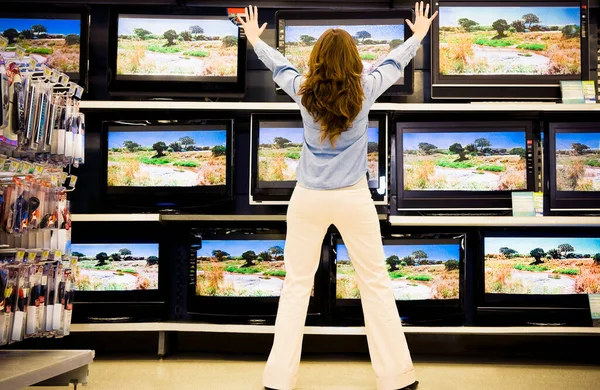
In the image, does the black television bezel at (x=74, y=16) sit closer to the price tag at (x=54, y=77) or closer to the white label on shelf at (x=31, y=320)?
the price tag at (x=54, y=77)

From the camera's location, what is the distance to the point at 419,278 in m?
3.49

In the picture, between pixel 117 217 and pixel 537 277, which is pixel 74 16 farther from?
pixel 537 277

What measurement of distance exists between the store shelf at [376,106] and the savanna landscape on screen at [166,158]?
0.17 metres

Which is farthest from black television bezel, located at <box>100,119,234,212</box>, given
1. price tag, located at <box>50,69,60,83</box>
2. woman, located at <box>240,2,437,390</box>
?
price tag, located at <box>50,69,60,83</box>

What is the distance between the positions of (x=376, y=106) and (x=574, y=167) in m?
1.18

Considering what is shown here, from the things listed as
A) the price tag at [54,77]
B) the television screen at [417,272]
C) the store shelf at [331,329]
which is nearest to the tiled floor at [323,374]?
the store shelf at [331,329]

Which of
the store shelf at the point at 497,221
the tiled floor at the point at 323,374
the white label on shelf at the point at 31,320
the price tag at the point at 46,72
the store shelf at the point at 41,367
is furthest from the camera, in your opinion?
the store shelf at the point at 497,221

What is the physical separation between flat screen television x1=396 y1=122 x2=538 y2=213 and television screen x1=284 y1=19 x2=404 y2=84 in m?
0.39

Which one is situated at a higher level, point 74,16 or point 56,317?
point 74,16

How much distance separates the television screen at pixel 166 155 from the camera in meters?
3.64

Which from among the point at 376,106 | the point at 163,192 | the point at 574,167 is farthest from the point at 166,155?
the point at 574,167

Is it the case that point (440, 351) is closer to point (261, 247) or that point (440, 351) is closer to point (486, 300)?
point (486, 300)

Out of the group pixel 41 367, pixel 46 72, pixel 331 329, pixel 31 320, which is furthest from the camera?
pixel 331 329

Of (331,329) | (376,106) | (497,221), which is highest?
(376,106)
